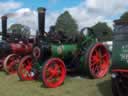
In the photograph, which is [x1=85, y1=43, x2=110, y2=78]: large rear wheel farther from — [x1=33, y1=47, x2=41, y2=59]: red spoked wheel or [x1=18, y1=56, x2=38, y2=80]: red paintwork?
[x1=18, y1=56, x2=38, y2=80]: red paintwork

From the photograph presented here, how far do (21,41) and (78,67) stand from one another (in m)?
4.44

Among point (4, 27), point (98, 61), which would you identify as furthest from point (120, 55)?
point (4, 27)

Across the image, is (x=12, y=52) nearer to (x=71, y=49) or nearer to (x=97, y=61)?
(x=71, y=49)

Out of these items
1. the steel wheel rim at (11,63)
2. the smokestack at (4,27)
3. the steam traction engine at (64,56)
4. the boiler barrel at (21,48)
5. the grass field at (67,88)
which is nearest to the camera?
the grass field at (67,88)

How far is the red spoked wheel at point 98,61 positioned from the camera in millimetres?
10055

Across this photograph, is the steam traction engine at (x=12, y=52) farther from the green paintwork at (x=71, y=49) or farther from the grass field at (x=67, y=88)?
the green paintwork at (x=71, y=49)

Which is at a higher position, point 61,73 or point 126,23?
point 126,23

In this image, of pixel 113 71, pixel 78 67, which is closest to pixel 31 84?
pixel 78 67

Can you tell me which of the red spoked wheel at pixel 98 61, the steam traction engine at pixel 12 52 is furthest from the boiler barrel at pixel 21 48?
the red spoked wheel at pixel 98 61

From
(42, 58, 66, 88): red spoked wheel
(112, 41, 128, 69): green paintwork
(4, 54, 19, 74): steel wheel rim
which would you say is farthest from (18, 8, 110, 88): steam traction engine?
(112, 41, 128, 69): green paintwork

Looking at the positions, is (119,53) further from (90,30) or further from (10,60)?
(10,60)

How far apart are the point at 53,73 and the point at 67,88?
75 cm

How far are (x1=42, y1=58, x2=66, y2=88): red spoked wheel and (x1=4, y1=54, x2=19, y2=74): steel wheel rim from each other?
4.00 metres

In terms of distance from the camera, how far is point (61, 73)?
9.62 m
